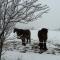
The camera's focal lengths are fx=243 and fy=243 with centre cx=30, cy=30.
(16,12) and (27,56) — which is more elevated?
(16,12)

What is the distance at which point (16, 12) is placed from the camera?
31.1 ft

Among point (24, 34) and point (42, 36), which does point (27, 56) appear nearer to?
point (42, 36)

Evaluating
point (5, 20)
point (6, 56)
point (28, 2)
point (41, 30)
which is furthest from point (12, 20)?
point (41, 30)

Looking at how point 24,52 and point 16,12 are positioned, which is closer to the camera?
point 16,12

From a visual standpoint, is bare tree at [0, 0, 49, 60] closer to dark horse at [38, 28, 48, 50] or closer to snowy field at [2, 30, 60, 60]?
snowy field at [2, 30, 60, 60]

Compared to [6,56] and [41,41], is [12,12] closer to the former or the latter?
[6,56]

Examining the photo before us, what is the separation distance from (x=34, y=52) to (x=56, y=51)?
1.30m

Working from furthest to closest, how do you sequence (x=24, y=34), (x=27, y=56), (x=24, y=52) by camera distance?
(x=24, y=34), (x=24, y=52), (x=27, y=56)

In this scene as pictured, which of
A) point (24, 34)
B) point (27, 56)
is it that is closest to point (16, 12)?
point (27, 56)

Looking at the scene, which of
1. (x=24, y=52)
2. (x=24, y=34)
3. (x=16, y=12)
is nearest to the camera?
(x=16, y=12)

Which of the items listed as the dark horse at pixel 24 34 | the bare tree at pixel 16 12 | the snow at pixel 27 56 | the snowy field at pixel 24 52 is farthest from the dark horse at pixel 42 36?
the bare tree at pixel 16 12

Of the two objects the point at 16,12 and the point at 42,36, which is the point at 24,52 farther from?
the point at 16,12

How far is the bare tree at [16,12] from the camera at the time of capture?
30.8ft

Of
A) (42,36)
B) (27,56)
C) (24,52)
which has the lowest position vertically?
(27,56)
